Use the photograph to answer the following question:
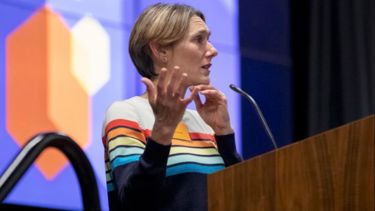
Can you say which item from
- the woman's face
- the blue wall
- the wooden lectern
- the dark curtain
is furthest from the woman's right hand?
the dark curtain

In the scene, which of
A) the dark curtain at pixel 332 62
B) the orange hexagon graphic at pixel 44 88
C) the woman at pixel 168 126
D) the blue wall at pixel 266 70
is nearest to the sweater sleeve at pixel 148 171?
the woman at pixel 168 126

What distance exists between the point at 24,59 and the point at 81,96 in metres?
0.28

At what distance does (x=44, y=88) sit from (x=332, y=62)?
2.02 metres

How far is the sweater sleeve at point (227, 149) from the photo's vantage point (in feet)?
6.72

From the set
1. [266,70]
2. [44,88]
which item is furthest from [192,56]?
[266,70]

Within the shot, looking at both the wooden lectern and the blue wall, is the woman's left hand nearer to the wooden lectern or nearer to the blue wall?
the wooden lectern

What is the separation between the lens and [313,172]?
5.01 ft

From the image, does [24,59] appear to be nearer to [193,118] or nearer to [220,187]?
[193,118]

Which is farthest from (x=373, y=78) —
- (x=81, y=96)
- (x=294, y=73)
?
(x=81, y=96)

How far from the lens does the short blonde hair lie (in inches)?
81.1

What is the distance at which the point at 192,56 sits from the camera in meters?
2.07

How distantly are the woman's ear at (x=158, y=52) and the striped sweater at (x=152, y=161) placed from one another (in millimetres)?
112

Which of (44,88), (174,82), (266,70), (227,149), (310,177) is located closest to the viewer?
(310,177)

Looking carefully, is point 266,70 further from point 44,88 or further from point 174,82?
point 174,82
